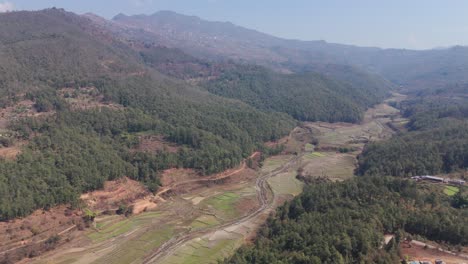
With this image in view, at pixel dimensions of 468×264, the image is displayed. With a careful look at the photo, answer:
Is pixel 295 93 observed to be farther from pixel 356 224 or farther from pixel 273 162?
pixel 356 224

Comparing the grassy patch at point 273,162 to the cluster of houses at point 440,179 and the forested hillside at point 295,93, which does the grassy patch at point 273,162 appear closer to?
the cluster of houses at point 440,179

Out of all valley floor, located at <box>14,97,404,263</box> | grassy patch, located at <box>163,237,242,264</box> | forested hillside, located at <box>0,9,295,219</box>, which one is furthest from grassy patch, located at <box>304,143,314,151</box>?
grassy patch, located at <box>163,237,242,264</box>

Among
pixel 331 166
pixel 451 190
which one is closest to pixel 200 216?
pixel 331 166

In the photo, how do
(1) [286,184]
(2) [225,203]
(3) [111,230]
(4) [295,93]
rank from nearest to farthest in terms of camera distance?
(3) [111,230], (2) [225,203], (1) [286,184], (4) [295,93]

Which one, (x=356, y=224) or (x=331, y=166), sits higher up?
(x=356, y=224)

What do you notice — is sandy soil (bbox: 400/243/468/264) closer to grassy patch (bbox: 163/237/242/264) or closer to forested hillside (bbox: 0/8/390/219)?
grassy patch (bbox: 163/237/242/264)

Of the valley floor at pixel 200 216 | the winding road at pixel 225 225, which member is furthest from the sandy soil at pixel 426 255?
the winding road at pixel 225 225

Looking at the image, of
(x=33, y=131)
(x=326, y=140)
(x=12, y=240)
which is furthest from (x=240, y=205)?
(x=326, y=140)
